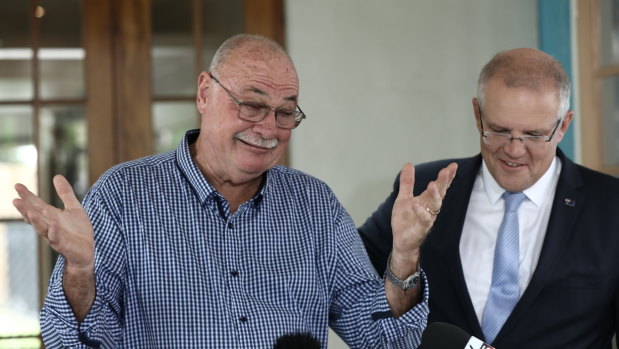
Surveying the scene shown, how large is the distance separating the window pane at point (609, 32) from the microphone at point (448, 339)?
248cm

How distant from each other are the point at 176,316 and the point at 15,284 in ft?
7.76

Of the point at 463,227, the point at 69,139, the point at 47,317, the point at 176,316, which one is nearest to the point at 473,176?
the point at 463,227

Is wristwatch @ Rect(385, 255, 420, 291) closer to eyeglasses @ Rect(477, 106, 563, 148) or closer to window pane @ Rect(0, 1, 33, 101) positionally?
eyeglasses @ Rect(477, 106, 563, 148)

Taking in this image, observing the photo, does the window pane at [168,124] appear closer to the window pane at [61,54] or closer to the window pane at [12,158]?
the window pane at [61,54]

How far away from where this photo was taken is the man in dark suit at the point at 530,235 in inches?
92.7

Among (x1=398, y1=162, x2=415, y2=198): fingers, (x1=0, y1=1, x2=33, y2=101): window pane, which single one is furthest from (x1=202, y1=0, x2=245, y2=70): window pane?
(x1=398, y1=162, x2=415, y2=198): fingers

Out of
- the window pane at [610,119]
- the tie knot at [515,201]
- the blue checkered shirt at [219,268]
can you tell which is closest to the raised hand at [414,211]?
the blue checkered shirt at [219,268]

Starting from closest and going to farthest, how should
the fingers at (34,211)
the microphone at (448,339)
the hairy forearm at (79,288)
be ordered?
the microphone at (448,339) → the fingers at (34,211) → the hairy forearm at (79,288)

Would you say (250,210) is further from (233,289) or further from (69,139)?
(69,139)

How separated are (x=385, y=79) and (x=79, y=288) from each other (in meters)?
2.77

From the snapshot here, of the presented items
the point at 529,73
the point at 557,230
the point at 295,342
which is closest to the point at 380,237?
the point at 557,230

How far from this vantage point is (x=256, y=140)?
6.91ft

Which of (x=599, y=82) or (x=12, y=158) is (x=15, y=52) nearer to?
(x=12, y=158)

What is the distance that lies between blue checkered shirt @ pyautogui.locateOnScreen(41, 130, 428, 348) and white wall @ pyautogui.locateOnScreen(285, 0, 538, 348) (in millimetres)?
1966
